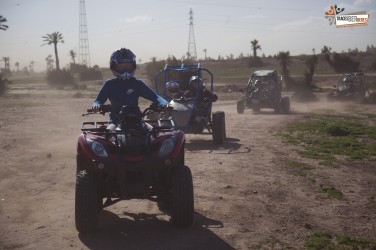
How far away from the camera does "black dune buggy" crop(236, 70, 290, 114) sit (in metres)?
21.2

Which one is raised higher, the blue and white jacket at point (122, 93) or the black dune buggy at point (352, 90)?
the blue and white jacket at point (122, 93)

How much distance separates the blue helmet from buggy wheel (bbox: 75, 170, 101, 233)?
5.18 ft

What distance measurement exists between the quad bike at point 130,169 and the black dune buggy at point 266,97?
16.0 meters

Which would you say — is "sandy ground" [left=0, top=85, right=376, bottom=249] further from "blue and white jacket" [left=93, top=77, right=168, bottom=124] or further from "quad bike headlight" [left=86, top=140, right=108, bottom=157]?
"blue and white jacket" [left=93, top=77, right=168, bottom=124]

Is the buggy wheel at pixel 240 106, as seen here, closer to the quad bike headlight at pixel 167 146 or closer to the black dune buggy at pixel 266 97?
the black dune buggy at pixel 266 97

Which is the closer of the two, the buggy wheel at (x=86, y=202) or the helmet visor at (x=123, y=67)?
the buggy wheel at (x=86, y=202)

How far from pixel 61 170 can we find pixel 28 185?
48.4 inches

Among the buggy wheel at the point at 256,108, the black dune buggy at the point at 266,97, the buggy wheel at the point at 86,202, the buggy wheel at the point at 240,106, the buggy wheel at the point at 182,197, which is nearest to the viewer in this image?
the buggy wheel at the point at 86,202

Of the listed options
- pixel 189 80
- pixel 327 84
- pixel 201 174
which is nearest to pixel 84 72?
pixel 327 84

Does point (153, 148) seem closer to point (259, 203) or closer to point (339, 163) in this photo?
point (259, 203)

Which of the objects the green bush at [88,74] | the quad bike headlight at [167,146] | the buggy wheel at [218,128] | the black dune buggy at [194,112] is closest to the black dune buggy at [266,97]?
the black dune buggy at [194,112]

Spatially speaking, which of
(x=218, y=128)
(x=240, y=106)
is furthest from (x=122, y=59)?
(x=240, y=106)

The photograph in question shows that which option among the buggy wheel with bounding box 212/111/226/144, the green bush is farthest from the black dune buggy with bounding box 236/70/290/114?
the green bush

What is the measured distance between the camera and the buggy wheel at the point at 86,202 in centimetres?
504
